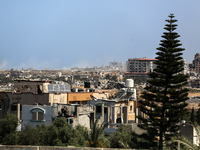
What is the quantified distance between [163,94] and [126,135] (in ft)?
15.9

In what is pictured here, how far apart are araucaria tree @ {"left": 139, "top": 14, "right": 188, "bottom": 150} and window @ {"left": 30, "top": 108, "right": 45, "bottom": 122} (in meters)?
9.80

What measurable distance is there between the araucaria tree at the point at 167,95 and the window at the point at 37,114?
32.1 feet

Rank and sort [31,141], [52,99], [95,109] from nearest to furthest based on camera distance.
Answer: [31,141] → [95,109] → [52,99]

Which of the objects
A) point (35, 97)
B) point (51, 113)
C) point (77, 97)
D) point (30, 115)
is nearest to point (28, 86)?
point (77, 97)

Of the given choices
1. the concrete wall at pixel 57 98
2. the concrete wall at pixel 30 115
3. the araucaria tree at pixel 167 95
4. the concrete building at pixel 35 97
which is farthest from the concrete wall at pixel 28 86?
the araucaria tree at pixel 167 95

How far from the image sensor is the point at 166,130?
82.0 ft

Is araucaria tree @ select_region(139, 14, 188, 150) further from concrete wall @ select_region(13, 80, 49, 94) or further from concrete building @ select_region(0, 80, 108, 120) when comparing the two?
concrete wall @ select_region(13, 80, 49, 94)

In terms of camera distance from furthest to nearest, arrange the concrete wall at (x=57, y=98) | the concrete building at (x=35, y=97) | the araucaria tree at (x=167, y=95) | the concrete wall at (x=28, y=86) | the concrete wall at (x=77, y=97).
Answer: the concrete wall at (x=28, y=86) → the concrete wall at (x=77, y=97) → the concrete wall at (x=57, y=98) → the concrete building at (x=35, y=97) → the araucaria tree at (x=167, y=95)

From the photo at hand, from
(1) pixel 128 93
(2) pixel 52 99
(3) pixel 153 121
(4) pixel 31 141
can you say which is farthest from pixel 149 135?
(1) pixel 128 93

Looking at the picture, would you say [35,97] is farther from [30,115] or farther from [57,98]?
[30,115]

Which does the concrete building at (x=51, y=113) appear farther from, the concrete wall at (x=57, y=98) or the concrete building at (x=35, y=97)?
the concrete wall at (x=57, y=98)

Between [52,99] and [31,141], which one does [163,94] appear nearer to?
[31,141]

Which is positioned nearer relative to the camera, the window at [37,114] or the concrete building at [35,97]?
the window at [37,114]

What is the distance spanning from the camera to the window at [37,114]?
108 feet
